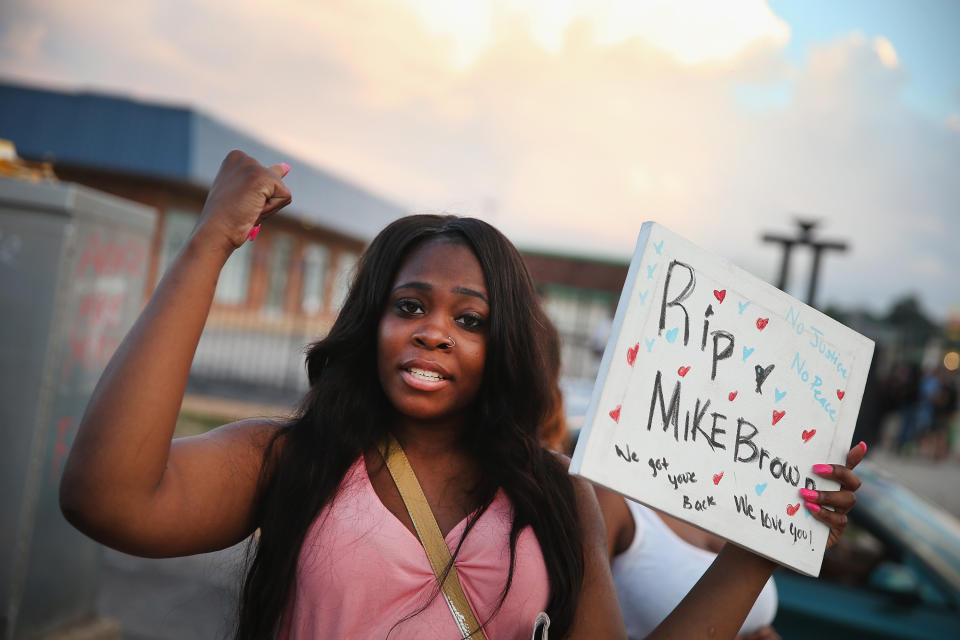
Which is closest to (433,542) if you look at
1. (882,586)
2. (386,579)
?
(386,579)

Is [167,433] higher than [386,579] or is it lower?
higher

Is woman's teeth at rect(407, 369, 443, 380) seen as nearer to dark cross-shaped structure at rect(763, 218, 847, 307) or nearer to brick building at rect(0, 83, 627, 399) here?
brick building at rect(0, 83, 627, 399)

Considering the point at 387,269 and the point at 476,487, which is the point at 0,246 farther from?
the point at 476,487

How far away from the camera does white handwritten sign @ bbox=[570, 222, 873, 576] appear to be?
1.27 metres

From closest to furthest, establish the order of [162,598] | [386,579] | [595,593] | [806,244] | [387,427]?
[386,579] < [595,593] < [387,427] < [162,598] < [806,244]

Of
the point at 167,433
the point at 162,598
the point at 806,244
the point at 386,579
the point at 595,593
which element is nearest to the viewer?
the point at 167,433

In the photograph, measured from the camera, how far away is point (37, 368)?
2797mm

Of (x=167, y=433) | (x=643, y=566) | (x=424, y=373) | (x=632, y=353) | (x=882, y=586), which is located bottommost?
(x=882, y=586)

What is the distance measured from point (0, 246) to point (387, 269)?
6.49 ft

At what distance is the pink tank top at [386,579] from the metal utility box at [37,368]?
6.29ft

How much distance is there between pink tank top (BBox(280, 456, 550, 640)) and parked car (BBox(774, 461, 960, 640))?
2.26 meters

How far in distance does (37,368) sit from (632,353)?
246cm

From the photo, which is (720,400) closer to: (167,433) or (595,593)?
(595,593)

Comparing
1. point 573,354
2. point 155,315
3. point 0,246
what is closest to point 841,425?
point 155,315
